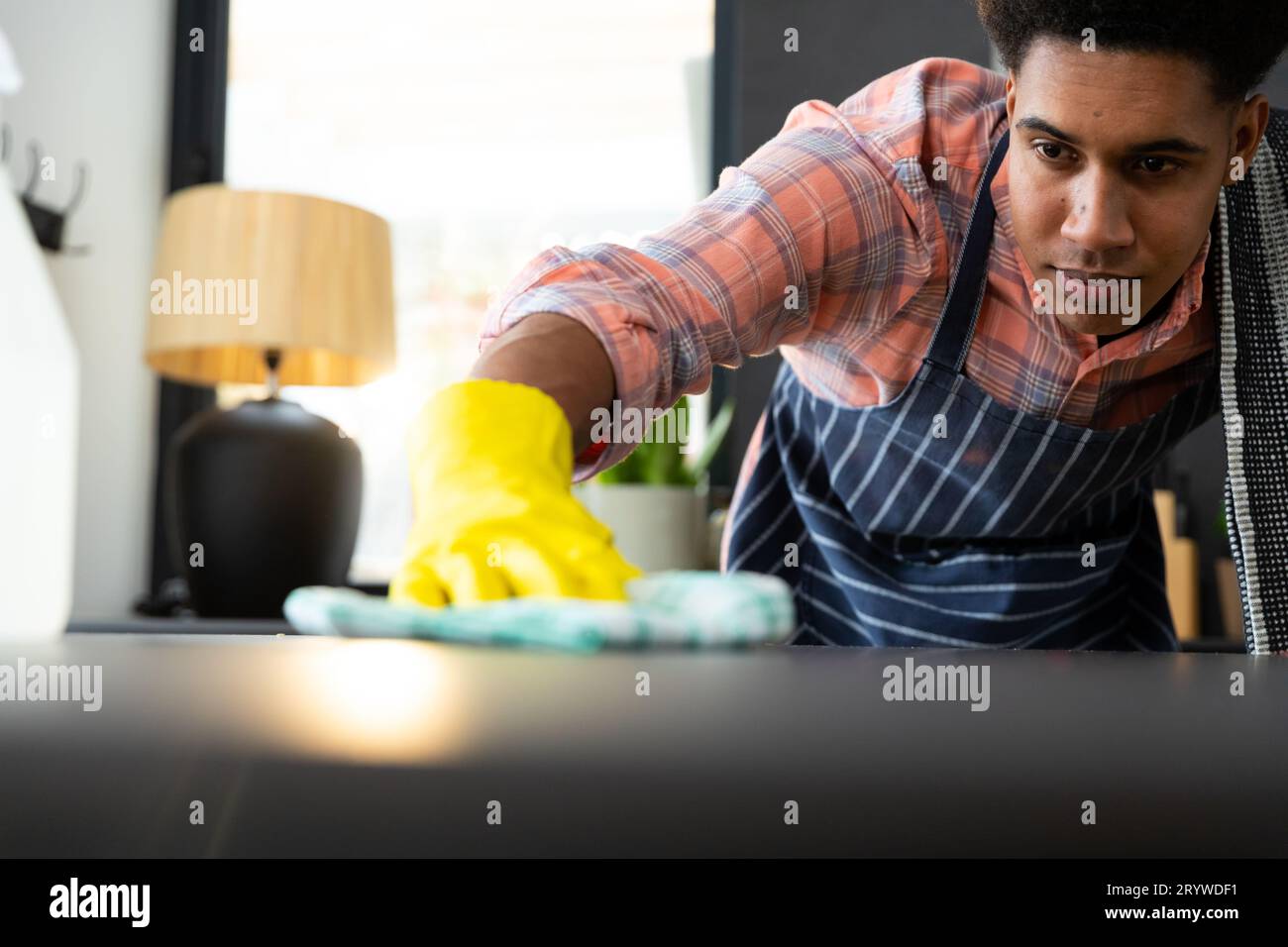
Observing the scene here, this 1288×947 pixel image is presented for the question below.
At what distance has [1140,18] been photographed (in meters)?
0.86

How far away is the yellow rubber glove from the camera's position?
513 millimetres

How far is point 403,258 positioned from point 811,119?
2101 millimetres

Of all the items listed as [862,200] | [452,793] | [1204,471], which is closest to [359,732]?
[452,793]

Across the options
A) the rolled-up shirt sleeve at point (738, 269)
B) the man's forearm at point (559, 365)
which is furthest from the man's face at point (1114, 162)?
the man's forearm at point (559, 365)

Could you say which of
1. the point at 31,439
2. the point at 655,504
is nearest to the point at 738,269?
the point at 31,439

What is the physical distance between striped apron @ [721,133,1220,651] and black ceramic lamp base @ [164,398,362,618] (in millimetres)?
1246

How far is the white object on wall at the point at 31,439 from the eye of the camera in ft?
4.20

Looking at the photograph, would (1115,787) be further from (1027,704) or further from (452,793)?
(452,793)

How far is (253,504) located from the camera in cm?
231

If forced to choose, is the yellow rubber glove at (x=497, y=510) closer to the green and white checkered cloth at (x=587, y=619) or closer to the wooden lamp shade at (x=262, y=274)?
the green and white checkered cloth at (x=587, y=619)

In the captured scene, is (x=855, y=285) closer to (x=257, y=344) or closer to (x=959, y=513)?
(x=959, y=513)

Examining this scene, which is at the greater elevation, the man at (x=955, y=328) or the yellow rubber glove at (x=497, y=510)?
the man at (x=955, y=328)

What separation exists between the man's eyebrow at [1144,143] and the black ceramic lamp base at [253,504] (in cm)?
174

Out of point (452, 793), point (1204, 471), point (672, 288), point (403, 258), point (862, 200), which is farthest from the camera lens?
point (403, 258)
